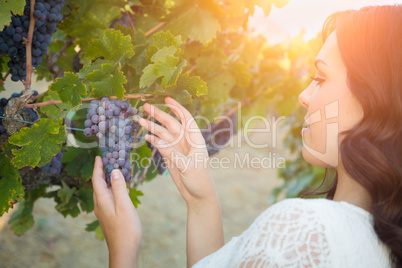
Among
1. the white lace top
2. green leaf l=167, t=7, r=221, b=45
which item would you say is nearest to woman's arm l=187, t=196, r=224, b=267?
the white lace top

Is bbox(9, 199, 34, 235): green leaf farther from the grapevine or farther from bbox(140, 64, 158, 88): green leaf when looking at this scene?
bbox(140, 64, 158, 88): green leaf

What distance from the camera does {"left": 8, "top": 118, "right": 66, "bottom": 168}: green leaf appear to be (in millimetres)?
1137

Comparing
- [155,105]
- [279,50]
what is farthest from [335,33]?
[279,50]

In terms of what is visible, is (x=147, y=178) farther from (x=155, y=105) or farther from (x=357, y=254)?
(x=357, y=254)

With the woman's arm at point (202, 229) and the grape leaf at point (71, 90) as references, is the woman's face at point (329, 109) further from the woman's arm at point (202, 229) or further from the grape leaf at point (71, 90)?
the grape leaf at point (71, 90)

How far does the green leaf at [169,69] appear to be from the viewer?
3.71 ft

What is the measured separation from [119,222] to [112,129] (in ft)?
0.95

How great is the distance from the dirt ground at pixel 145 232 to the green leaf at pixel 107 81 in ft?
4.39

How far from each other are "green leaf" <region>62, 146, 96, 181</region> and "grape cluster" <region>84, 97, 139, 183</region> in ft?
1.39

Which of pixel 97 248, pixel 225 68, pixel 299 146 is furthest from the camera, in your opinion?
pixel 299 146

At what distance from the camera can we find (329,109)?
1043 mm

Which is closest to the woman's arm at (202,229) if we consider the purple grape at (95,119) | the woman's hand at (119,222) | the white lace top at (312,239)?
the woman's hand at (119,222)

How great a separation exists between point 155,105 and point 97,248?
3354 mm

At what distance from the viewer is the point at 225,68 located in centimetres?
193
